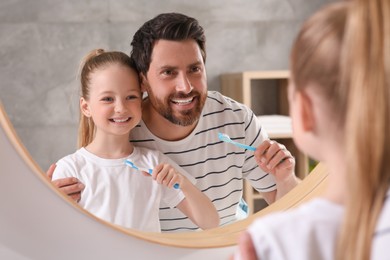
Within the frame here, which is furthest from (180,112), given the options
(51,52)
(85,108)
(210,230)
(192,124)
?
(51,52)

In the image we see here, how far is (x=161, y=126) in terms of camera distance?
3.71 feet

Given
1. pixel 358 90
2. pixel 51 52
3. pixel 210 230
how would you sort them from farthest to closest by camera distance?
pixel 51 52 < pixel 210 230 < pixel 358 90

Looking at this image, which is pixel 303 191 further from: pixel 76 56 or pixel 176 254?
pixel 76 56

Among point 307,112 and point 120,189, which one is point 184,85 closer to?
point 120,189

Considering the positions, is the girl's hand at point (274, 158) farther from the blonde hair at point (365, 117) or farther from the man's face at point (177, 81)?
the blonde hair at point (365, 117)

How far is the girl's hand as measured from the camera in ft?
3.34

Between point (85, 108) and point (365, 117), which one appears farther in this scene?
point (85, 108)

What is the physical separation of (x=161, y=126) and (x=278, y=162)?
0.23 m

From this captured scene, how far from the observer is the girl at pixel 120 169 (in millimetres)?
1028

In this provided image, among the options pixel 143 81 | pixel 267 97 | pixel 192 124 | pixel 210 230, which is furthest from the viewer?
pixel 267 97

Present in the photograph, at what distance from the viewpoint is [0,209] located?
0.58 meters

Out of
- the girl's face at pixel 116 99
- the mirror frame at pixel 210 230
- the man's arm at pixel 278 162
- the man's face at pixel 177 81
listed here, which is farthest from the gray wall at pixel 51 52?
the mirror frame at pixel 210 230

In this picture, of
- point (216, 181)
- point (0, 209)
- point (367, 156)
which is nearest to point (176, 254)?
point (0, 209)

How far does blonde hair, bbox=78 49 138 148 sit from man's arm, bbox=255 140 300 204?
0.85ft
